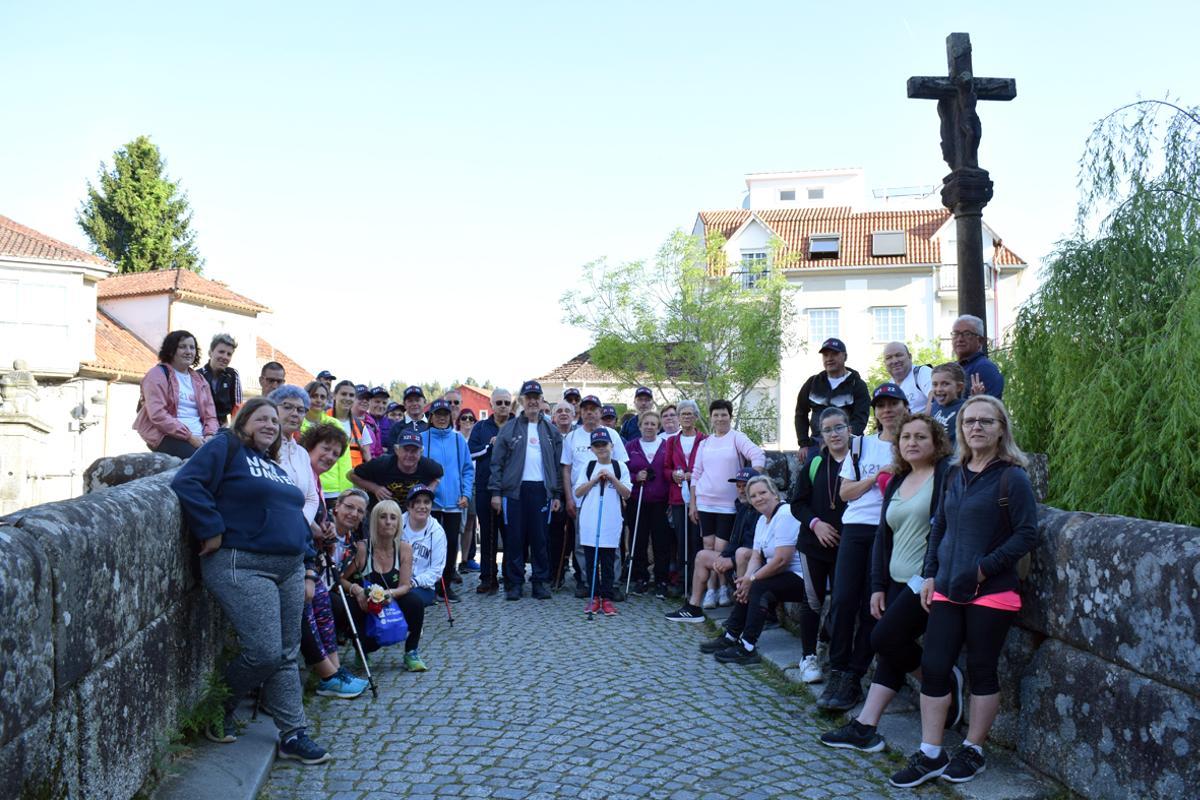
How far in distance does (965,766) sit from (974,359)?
2994 mm

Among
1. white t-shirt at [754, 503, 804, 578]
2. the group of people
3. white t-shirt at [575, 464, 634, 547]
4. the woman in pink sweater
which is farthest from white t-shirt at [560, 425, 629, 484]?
white t-shirt at [754, 503, 804, 578]

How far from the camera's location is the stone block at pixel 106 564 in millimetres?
3252

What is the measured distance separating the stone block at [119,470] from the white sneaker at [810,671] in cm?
406

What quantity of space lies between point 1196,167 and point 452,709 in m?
5.85

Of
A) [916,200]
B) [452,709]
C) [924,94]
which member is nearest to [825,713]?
[452,709]

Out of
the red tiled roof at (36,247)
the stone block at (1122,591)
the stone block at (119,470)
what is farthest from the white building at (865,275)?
the stone block at (1122,591)

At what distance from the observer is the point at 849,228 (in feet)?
171

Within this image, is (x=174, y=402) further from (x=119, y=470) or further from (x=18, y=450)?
(x=18, y=450)

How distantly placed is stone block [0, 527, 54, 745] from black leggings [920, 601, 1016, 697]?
360 cm

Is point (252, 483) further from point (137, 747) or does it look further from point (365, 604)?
point (365, 604)

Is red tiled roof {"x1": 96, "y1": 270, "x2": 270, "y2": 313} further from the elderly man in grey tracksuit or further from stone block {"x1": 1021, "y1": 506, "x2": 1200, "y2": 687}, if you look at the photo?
stone block {"x1": 1021, "y1": 506, "x2": 1200, "y2": 687}

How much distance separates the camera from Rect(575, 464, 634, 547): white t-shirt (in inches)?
395

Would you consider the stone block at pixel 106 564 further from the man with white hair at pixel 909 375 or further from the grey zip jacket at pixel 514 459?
the grey zip jacket at pixel 514 459

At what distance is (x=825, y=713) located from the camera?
5.85 m
